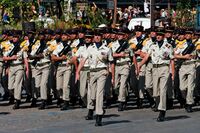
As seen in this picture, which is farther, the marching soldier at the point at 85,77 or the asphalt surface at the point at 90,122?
the marching soldier at the point at 85,77

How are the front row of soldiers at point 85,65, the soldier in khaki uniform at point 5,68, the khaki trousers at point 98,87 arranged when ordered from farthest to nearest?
the soldier in khaki uniform at point 5,68 → the front row of soldiers at point 85,65 → the khaki trousers at point 98,87

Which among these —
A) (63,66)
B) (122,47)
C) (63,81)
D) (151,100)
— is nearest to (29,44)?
(63,66)

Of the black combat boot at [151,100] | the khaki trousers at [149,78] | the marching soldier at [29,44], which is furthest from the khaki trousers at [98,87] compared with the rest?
the marching soldier at [29,44]

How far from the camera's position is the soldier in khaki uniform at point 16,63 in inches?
792

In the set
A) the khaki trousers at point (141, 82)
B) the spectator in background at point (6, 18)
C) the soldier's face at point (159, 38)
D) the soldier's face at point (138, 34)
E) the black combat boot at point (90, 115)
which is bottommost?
the black combat boot at point (90, 115)

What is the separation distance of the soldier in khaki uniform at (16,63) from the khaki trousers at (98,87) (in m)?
3.43

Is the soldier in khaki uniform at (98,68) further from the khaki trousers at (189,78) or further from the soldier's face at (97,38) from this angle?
the khaki trousers at (189,78)

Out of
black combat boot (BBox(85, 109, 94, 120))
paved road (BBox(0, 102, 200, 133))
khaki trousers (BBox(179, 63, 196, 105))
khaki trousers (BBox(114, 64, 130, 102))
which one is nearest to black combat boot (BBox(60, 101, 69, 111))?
paved road (BBox(0, 102, 200, 133))

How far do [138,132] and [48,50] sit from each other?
518 centimetres

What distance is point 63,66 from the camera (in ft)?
66.4

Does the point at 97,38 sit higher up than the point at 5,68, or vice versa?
the point at 97,38

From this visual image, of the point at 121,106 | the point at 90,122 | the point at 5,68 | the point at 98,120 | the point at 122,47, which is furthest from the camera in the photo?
the point at 5,68

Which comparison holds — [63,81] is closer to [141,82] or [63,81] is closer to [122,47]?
[122,47]

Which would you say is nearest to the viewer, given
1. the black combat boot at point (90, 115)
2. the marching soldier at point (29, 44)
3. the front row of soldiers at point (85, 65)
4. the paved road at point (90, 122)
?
the paved road at point (90, 122)
